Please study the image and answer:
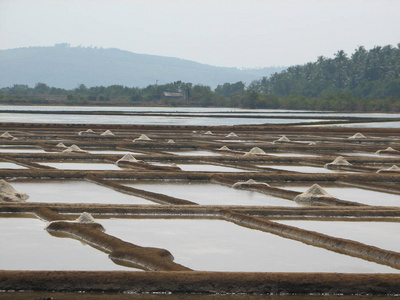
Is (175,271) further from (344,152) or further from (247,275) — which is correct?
(344,152)

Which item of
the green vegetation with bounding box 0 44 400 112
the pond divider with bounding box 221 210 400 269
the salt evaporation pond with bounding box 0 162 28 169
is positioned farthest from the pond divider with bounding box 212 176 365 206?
the green vegetation with bounding box 0 44 400 112

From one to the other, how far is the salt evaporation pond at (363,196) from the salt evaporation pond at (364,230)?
2223mm

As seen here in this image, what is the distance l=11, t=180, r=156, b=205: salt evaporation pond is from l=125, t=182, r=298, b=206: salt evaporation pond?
803 mm

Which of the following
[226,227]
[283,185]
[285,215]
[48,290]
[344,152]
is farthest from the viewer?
[344,152]

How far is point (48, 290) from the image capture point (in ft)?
19.0

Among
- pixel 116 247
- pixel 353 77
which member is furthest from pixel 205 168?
pixel 353 77

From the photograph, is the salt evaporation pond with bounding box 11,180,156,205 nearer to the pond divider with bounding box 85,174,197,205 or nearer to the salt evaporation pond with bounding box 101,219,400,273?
the pond divider with bounding box 85,174,197,205

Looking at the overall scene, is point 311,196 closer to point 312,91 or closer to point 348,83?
point 348,83

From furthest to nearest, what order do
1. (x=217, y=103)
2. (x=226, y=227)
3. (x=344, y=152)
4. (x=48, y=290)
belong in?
(x=217, y=103) < (x=344, y=152) < (x=226, y=227) < (x=48, y=290)

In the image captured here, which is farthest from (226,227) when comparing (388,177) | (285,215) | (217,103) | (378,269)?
(217,103)

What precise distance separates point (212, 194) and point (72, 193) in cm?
223

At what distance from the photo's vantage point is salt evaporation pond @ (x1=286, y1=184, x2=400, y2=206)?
12.0 m

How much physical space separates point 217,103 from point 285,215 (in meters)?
110

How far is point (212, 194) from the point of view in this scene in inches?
492
